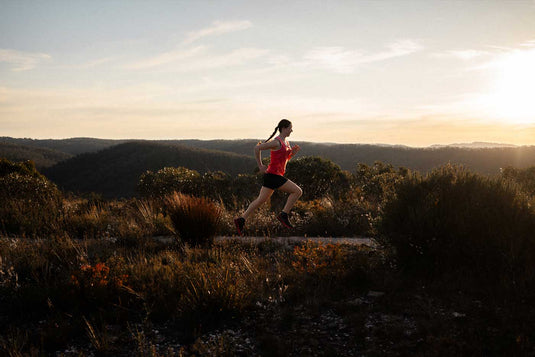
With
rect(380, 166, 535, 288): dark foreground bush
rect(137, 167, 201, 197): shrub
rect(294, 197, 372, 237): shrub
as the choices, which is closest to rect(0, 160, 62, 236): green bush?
rect(137, 167, 201, 197): shrub

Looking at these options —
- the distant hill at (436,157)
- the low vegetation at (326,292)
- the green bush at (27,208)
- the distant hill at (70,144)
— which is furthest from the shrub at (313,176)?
the distant hill at (70,144)

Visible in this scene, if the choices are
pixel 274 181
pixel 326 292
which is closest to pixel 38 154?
pixel 274 181

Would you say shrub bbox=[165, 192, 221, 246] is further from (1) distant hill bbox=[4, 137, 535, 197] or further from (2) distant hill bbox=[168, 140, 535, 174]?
(1) distant hill bbox=[4, 137, 535, 197]

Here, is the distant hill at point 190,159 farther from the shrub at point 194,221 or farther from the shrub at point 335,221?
the shrub at point 194,221

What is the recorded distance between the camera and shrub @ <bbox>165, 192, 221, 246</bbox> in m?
6.20

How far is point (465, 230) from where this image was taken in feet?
14.5

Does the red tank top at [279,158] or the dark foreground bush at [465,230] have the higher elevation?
the red tank top at [279,158]

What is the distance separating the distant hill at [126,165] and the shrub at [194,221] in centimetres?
6585

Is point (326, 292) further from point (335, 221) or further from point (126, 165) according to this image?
point (126, 165)

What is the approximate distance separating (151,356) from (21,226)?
21.3ft

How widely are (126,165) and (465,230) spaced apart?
90.8 m

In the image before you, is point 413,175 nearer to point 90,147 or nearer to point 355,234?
point 355,234

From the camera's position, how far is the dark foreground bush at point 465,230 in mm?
4258

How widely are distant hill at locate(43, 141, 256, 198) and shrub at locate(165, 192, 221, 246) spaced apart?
6585 cm
